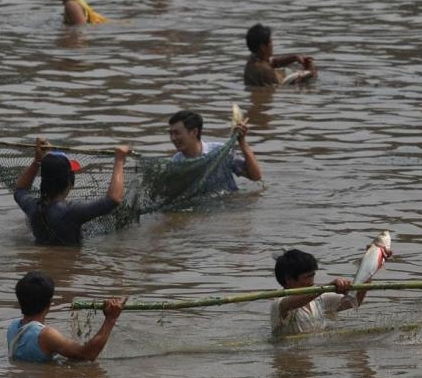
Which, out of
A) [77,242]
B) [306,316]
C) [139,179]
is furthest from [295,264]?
[139,179]

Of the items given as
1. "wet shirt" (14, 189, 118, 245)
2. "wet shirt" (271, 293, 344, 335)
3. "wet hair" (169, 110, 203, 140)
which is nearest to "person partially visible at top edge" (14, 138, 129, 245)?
"wet shirt" (14, 189, 118, 245)

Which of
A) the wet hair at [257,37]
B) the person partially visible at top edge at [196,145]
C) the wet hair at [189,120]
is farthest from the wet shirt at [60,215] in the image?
the wet hair at [257,37]

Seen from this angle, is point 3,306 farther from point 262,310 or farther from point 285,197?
point 285,197

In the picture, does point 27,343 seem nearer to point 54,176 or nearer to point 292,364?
point 292,364

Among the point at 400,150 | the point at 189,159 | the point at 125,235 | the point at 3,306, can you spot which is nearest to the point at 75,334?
the point at 3,306

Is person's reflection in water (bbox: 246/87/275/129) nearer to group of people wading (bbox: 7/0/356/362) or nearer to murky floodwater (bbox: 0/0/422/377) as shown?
murky floodwater (bbox: 0/0/422/377)

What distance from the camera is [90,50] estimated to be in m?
20.9

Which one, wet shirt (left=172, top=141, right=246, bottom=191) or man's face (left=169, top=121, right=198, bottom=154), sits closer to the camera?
man's face (left=169, top=121, right=198, bottom=154)

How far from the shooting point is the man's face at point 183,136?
517 inches

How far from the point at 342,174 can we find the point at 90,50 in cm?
739

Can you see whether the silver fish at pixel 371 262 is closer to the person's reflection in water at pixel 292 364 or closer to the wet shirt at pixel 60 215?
the person's reflection in water at pixel 292 364

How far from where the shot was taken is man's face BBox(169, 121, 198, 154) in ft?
43.1

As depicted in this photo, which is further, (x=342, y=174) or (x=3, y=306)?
(x=342, y=174)

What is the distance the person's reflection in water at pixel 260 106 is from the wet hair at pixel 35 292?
26.3 ft
